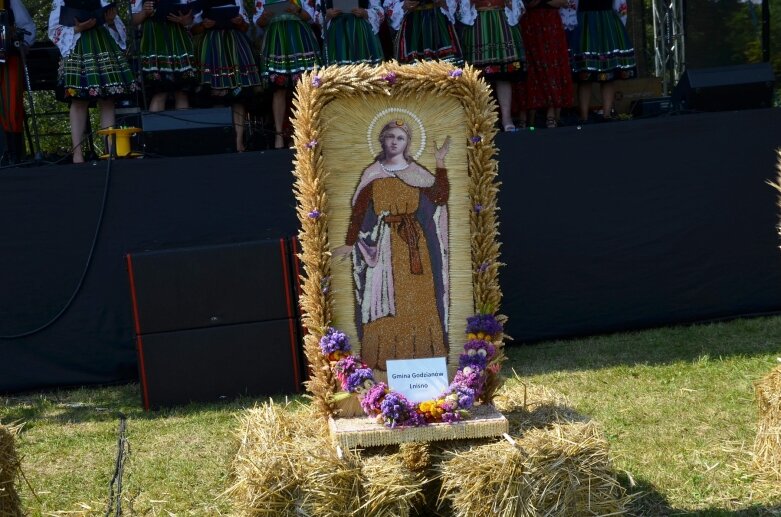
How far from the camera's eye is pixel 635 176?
6762mm

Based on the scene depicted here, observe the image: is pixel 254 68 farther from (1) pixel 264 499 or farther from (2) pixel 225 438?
(1) pixel 264 499

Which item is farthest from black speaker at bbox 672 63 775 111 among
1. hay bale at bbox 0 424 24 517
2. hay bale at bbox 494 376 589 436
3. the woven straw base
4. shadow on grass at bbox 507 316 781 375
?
hay bale at bbox 0 424 24 517

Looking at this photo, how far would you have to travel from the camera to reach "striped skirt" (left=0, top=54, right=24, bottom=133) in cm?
731

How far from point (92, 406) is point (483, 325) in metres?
3.09

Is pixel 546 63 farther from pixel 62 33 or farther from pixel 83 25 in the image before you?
pixel 62 33

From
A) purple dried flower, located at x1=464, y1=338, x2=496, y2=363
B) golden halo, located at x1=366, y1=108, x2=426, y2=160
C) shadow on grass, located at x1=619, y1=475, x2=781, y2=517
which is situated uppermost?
golden halo, located at x1=366, y1=108, x2=426, y2=160

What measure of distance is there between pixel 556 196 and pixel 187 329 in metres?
2.50

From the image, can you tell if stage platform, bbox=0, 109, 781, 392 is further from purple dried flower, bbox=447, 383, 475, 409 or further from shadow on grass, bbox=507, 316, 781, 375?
purple dried flower, bbox=447, 383, 475, 409

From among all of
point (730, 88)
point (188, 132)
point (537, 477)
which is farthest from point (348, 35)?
point (537, 477)

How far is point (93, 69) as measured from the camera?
22.7 feet

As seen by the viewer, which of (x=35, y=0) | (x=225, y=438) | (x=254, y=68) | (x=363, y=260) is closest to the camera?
(x=363, y=260)

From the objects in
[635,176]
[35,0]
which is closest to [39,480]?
[635,176]

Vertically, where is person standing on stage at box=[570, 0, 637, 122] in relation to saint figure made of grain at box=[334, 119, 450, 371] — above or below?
above

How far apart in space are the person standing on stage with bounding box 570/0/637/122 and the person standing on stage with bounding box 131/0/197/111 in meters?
2.90
